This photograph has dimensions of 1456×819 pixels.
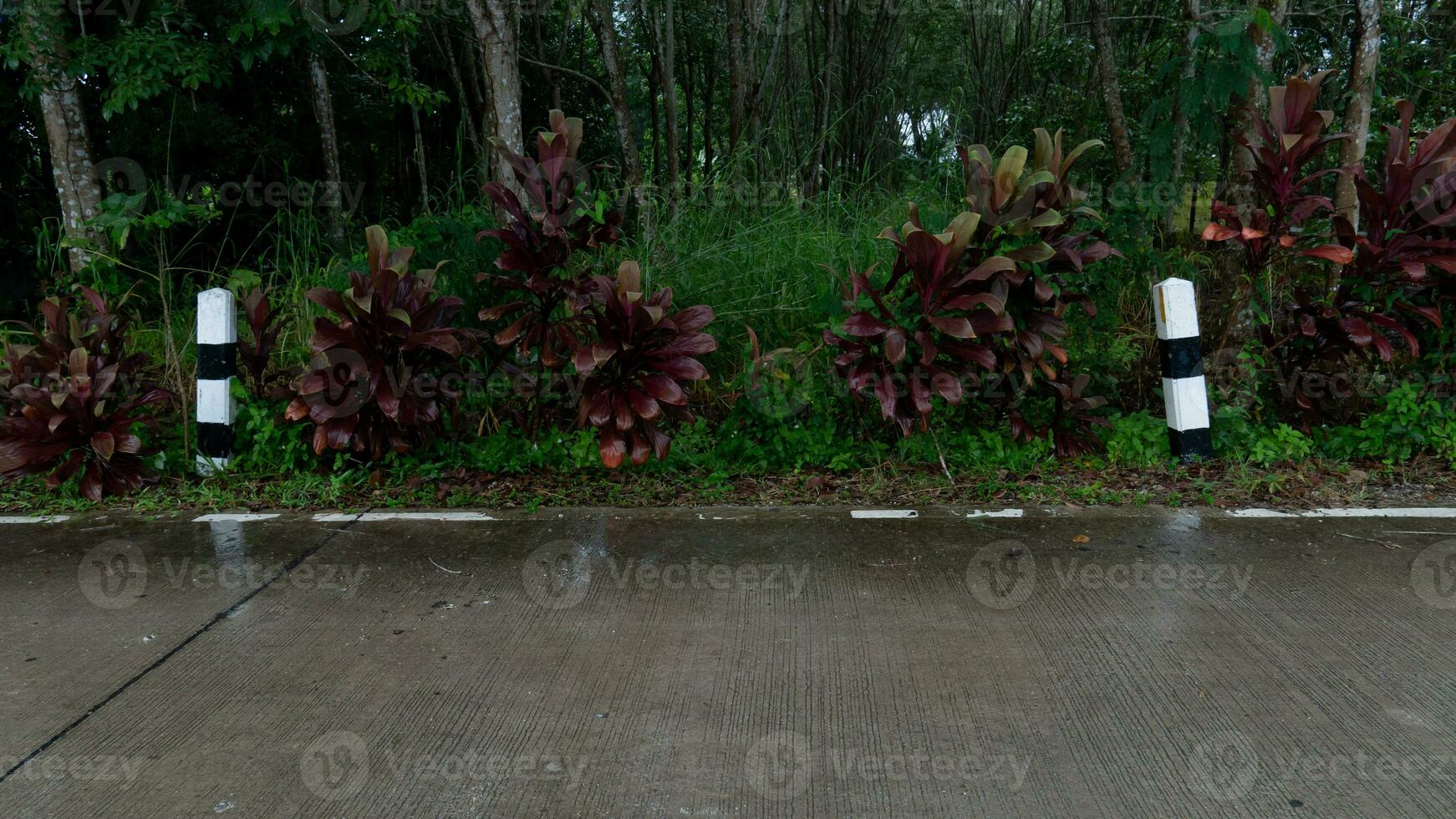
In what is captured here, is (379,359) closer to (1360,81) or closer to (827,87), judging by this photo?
(827,87)

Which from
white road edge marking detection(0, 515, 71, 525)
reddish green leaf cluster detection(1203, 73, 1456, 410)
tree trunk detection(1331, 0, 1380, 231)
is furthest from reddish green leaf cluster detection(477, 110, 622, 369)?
tree trunk detection(1331, 0, 1380, 231)

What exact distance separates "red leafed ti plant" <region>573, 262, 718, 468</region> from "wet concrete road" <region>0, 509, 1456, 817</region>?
54cm

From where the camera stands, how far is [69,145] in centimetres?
628

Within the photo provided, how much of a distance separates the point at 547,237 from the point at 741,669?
8.05 feet

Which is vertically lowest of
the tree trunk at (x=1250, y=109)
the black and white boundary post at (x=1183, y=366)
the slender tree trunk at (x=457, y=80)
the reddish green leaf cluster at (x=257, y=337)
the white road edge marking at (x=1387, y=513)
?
the white road edge marking at (x=1387, y=513)

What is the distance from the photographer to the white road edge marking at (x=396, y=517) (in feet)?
14.2

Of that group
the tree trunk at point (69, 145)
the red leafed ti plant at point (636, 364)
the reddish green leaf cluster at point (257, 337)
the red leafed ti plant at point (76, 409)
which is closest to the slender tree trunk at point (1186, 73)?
the red leafed ti plant at point (636, 364)

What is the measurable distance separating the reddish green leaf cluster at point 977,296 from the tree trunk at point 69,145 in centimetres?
471

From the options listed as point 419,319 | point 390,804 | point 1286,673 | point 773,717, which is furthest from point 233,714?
point 1286,673

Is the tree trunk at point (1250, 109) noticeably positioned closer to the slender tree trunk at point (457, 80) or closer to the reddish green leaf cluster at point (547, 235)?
the reddish green leaf cluster at point (547, 235)

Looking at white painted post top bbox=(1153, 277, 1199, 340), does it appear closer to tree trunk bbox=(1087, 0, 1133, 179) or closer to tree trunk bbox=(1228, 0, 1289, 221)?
tree trunk bbox=(1228, 0, 1289, 221)

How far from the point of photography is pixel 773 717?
8.46 feet

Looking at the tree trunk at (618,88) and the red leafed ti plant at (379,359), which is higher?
the tree trunk at (618,88)

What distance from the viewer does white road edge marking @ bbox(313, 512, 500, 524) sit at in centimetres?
433
